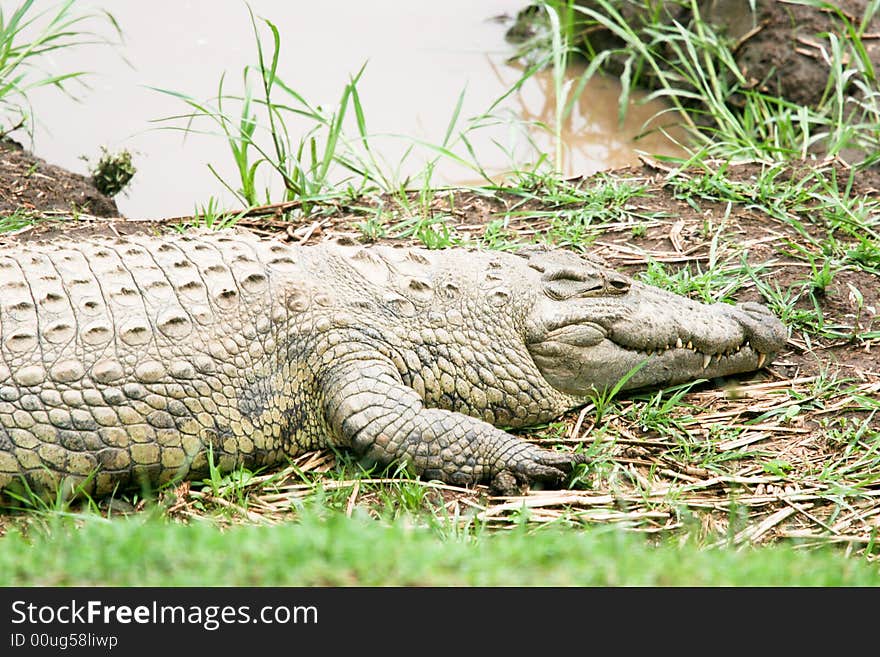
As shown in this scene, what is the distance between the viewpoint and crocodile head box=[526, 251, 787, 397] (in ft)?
15.4

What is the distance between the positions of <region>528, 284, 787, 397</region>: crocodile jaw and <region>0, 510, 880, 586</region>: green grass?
1.63m

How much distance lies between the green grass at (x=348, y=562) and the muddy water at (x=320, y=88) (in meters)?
5.25

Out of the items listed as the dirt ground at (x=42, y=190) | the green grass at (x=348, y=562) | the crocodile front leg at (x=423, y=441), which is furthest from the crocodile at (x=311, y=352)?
the dirt ground at (x=42, y=190)

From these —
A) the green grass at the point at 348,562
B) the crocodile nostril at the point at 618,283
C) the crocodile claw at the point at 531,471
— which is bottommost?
the crocodile claw at the point at 531,471

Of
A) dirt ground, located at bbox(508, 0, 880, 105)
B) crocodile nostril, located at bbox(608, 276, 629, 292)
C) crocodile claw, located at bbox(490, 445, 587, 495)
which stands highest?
dirt ground, located at bbox(508, 0, 880, 105)

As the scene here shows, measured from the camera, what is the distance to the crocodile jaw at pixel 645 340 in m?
4.69

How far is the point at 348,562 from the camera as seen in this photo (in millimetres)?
2836

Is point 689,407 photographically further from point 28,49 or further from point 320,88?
point 320,88

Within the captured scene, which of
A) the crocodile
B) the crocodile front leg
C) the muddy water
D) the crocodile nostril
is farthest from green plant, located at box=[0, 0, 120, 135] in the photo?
the crocodile nostril

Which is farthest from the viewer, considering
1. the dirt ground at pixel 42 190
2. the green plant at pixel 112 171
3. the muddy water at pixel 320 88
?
the muddy water at pixel 320 88

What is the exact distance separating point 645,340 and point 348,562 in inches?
93.5

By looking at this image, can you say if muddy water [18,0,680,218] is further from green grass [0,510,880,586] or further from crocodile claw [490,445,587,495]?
green grass [0,510,880,586]

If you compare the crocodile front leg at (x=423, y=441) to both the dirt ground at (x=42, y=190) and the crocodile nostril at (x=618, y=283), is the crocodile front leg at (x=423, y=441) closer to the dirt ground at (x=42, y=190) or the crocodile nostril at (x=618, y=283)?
the crocodile nostril at (x=618, y=283)
